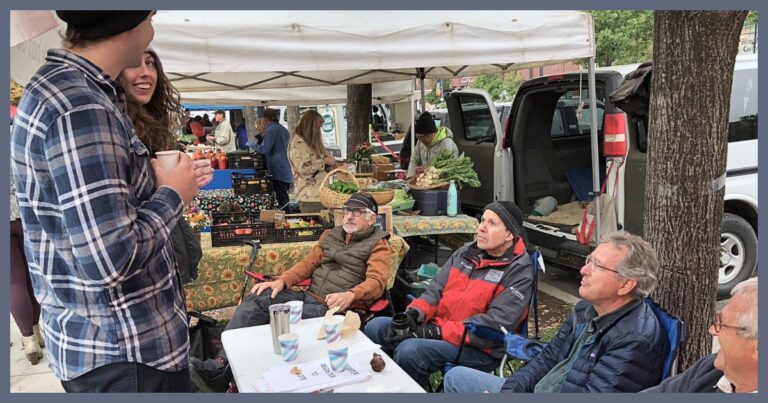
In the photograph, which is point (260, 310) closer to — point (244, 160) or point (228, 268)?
point (228, 268)

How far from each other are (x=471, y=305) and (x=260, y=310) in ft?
4.14

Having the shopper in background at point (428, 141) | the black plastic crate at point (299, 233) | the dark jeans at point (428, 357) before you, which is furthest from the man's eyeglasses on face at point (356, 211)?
the shopper in background at point (428, 141)

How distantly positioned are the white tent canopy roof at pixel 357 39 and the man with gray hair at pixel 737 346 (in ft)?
7.52

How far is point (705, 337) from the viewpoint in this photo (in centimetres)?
287

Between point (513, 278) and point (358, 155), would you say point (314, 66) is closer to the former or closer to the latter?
point (513, 278)

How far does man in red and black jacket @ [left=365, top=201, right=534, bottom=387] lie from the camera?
9.55 feet

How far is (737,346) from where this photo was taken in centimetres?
170

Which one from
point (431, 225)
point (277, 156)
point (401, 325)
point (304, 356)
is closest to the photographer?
point (304, 356)

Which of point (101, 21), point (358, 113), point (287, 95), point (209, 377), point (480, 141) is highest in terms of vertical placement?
point (287, 95)

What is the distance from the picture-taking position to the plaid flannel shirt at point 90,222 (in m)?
1.23

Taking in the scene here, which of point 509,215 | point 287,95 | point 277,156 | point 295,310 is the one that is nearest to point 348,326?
point 295,310

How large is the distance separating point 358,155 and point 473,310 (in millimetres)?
3870

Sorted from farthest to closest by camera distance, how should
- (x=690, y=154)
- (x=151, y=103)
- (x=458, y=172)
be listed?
(x=458, y=172) < (x=690, y=154) < (x=151, y=103)

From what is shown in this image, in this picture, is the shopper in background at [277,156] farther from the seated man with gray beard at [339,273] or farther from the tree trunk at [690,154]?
the tree trunk at [690,154]
